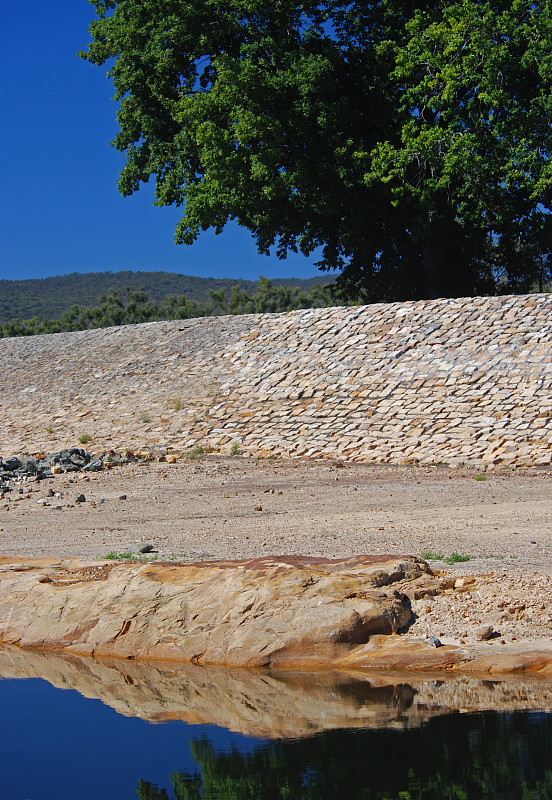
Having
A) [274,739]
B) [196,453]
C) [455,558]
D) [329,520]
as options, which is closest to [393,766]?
[274,739]

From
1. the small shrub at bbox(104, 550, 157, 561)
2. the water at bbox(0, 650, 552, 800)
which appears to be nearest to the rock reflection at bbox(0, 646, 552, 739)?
the water at bbox(0, 650, 552, 800)

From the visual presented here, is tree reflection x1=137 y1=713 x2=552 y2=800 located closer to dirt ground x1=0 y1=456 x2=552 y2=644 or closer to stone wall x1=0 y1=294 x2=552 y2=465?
dirt ground x1=0 y1=456 x2=552 y2=644

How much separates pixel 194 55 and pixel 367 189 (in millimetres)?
7571

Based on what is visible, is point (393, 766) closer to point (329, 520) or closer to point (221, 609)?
point (221, 609)

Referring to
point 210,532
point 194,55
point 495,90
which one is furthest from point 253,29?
point 210,532

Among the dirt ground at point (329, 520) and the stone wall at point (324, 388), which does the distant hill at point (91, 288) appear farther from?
the dirt ground at point (329, 520)

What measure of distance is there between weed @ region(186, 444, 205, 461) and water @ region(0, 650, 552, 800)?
12474mm

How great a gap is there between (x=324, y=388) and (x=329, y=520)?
9.29 metres

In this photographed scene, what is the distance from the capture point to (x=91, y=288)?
106 metres

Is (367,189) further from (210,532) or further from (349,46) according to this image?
(210,532)

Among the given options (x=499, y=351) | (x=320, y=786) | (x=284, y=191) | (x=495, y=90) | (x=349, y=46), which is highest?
(x=349, y=46)

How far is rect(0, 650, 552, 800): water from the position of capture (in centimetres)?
473

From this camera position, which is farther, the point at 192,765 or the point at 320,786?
the point at 192,765

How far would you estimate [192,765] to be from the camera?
5086mm
